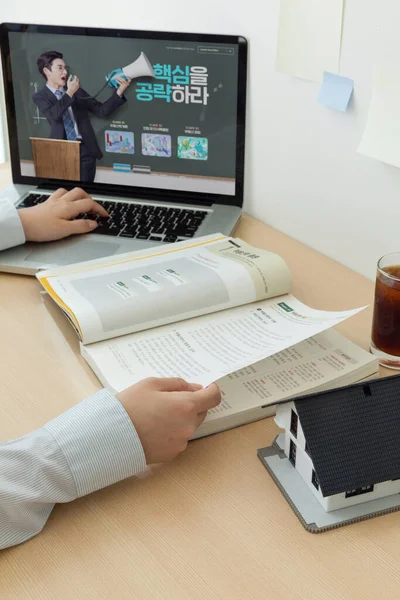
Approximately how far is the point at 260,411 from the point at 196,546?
0.19m

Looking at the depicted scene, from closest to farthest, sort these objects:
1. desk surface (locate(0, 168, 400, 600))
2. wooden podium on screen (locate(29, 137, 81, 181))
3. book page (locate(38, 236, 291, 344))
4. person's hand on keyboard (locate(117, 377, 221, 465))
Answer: desk surface (locate(0, 168, 400, 600)) → person's hand on keyboard (locate(117, 377, 221, 465)) → book page (locate(38, 236, 291, 344)) → wooden podium on screen (locate(29, 137, 81, 181))

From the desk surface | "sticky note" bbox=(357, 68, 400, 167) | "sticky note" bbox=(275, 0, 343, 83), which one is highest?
"sticky note" bbox=(275, 0, 343, 83)

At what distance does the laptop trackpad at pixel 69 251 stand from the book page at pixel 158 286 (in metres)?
0.09

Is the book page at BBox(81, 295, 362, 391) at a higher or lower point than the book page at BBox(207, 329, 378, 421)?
higher

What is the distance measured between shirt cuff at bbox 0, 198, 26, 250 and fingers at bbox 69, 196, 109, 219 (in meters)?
0.10

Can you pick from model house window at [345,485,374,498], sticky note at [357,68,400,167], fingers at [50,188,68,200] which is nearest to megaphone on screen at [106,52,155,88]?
fingers at [50,188,68,200]

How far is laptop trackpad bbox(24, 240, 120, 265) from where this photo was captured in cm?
110

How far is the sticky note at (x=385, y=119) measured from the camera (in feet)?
3.08

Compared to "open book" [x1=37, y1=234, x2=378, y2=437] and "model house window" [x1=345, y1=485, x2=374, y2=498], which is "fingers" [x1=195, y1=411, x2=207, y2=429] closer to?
"open book" [x1=37, y1=234, x2=378, y2=437]

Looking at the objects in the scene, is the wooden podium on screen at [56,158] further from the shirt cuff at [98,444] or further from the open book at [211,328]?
the shirt cuff at [98,444]

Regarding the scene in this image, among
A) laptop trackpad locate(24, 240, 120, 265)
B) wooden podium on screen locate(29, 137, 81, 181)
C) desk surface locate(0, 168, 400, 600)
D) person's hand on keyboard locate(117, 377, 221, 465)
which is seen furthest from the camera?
wooden podium on screen locate(29, 137, 81, 181)

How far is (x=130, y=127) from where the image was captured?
1271mm

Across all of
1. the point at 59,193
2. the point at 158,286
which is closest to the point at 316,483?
the point at 158,286

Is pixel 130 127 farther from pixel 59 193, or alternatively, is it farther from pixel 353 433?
pixel 353 433
